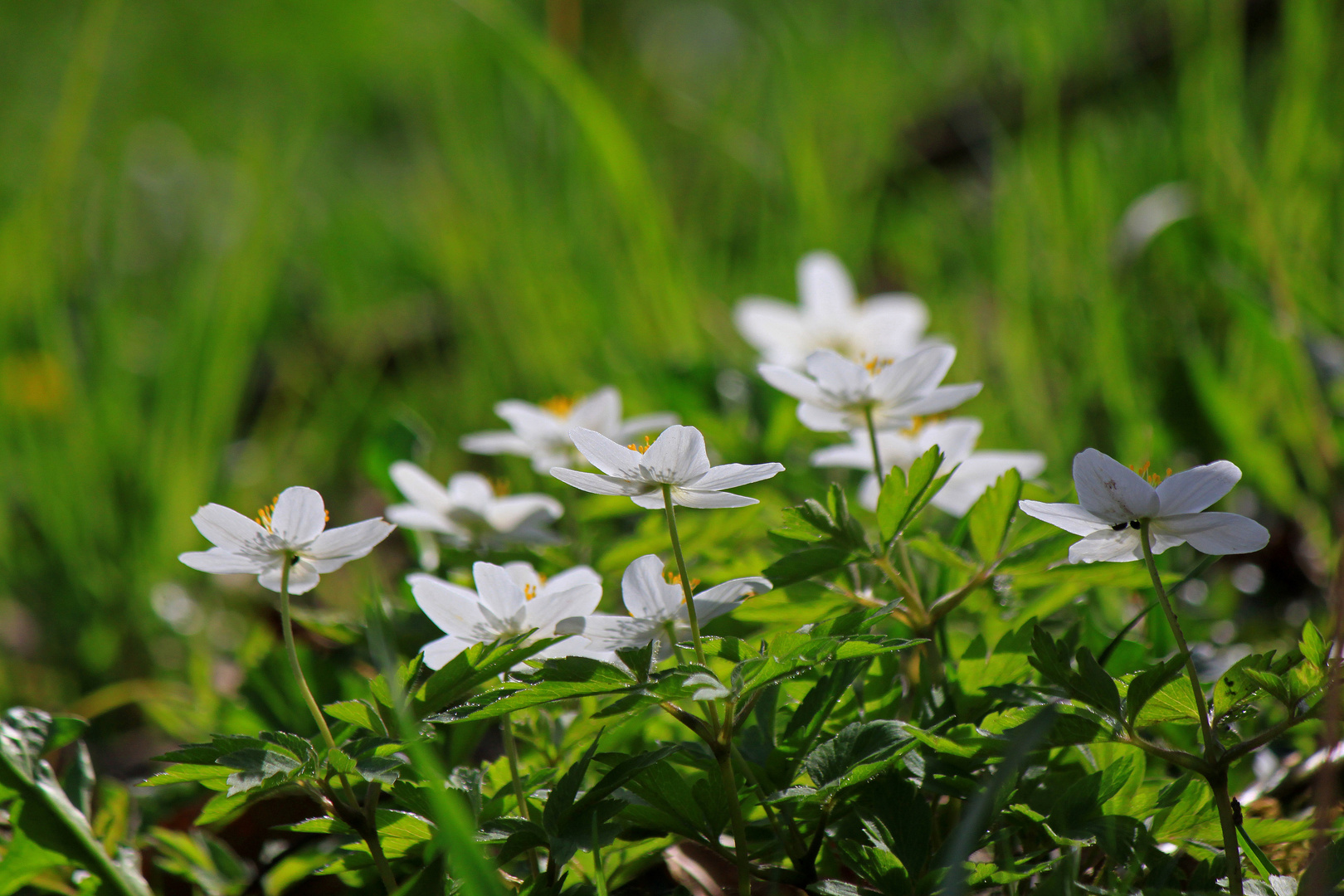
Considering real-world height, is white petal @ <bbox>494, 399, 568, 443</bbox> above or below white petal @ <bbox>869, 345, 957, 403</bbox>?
below

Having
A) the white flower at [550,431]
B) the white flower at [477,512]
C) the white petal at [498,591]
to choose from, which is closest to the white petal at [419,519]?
the white flower at [477,512]

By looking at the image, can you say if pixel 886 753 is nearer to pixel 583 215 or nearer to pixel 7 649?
pixel 583 215

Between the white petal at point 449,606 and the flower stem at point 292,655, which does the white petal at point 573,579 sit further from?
the flower stem at point 292,655

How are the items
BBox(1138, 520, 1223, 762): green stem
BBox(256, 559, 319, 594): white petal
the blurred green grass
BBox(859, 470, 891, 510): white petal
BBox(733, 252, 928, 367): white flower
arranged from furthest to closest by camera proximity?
the blurred green grass < BBox(733, 252, 928, 367): white flower < BBox(859, 470, 891, 510): white petal < BBox(256, 559, 319, 594): white petal < BBox(1138, 520, 1223, 762): green stem

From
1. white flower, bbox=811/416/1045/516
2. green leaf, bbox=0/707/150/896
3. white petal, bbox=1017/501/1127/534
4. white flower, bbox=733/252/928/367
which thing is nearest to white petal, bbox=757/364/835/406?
white flower, bbox=811/416/1045/516

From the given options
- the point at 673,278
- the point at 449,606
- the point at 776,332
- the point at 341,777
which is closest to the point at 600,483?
→ the point at 449,606

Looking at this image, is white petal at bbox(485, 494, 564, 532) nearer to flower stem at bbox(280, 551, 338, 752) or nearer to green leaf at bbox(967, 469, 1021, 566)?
flower stem at bbox(280, 551, 338, 752)

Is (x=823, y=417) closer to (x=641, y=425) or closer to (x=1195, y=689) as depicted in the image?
(x=641, y=425)

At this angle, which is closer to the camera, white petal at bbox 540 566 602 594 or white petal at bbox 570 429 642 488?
white petal at bbox 570 429 642 488
